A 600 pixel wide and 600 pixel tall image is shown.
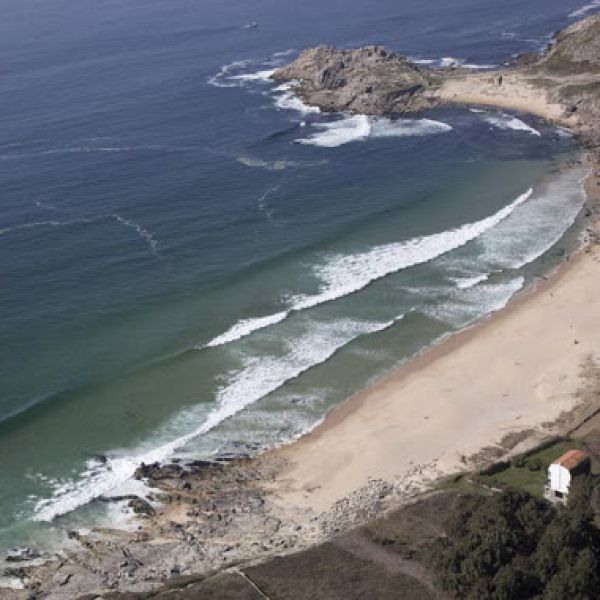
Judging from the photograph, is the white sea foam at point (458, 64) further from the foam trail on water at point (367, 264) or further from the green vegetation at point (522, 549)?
the green vegetation at point (522, 549)

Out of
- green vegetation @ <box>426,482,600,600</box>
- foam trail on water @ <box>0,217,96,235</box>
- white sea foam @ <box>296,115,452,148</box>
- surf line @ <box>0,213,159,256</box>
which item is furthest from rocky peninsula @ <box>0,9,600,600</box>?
foam trail on water @ <box>0,217,96,235</box>

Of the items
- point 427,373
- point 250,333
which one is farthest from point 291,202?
point 427,373

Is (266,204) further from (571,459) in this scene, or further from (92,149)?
(571,459)

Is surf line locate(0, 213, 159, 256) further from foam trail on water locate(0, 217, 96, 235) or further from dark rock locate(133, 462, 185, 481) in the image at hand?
dark rock locate(133, 462, 185, 481)

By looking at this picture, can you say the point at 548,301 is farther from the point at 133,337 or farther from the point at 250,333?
the point at 133,337

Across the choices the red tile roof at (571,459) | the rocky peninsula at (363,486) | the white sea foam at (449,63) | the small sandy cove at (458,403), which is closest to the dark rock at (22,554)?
the rocky peninsula at (363,486)

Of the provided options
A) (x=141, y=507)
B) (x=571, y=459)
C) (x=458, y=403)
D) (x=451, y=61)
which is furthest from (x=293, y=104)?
(x=571, y=459)
